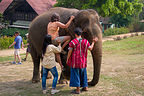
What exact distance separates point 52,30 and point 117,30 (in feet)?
102

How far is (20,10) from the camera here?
30578 mm

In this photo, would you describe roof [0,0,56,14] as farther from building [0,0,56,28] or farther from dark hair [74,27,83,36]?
dark hair [74,27,83,36]

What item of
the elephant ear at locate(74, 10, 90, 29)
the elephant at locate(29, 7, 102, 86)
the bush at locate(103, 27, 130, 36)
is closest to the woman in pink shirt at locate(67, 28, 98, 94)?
the elephant at locate(29, 7, 102, 86)

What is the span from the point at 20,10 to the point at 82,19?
26084 millimetres

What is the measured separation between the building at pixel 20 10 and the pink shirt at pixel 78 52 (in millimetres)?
22814

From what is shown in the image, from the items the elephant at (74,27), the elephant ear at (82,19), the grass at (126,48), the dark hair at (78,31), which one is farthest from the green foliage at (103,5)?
the dark hair at (78,31)

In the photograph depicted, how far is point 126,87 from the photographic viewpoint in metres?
6.19

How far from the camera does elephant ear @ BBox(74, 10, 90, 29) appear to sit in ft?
19.3

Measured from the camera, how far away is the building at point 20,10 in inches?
1132

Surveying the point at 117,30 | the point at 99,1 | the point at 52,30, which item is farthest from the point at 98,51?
the point at 117,30

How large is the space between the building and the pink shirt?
74.8 ft

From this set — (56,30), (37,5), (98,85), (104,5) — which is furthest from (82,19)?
(104,5)

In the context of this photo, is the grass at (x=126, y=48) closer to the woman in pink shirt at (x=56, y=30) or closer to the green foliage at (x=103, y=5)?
the woman in pink shirt at (x=56, y=30)

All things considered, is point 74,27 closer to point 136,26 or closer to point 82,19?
point 82,19
